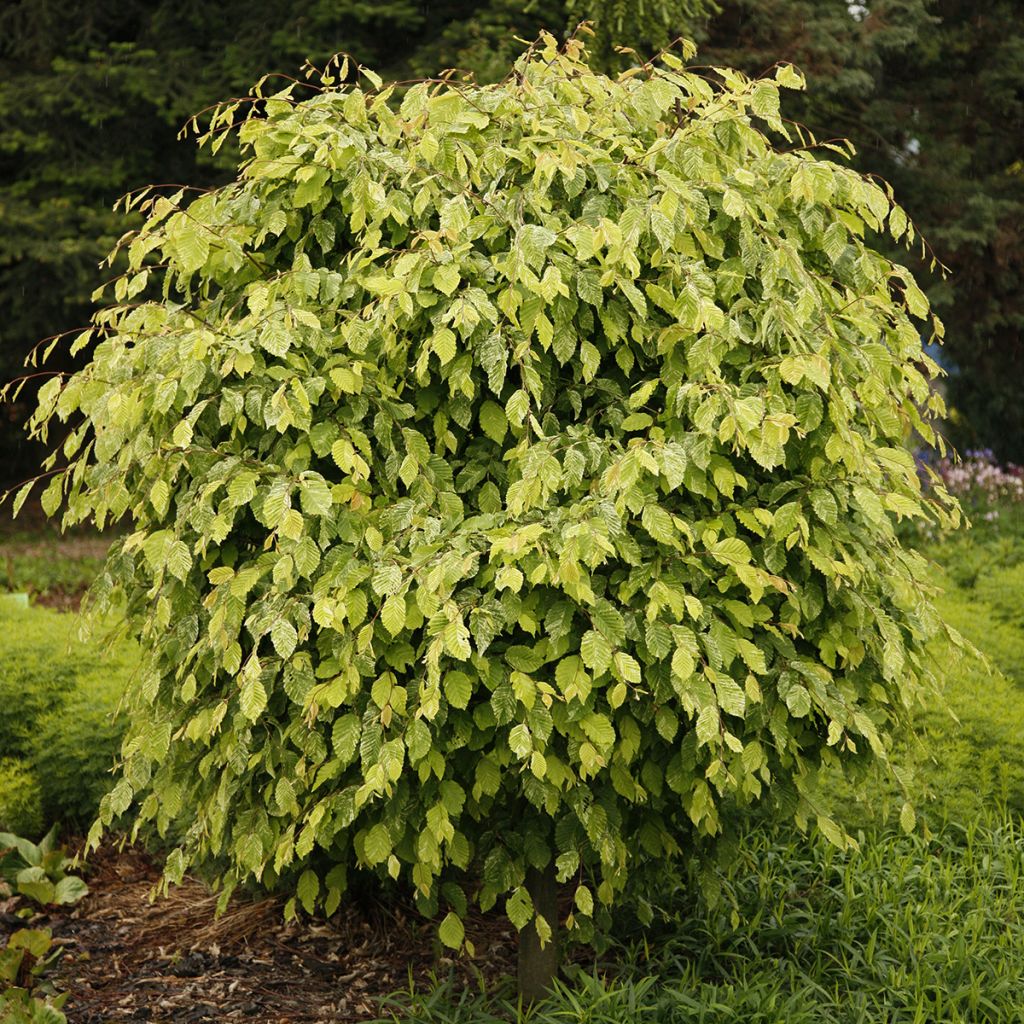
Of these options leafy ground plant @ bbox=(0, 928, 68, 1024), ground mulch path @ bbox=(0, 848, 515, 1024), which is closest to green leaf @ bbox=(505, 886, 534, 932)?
ground mulch path @ bbox=(0, 848, 515, 1024)

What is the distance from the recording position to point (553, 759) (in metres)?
2.79

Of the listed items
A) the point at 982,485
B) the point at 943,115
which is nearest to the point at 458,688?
the point at 982,485

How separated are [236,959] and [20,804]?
130cm

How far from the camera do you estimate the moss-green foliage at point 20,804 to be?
462cm

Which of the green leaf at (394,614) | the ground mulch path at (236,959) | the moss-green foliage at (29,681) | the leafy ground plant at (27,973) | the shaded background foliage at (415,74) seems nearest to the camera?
the green leaf at (394,614)

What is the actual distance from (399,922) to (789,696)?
1.84 metres

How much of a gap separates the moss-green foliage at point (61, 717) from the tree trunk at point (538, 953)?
1.82 meters

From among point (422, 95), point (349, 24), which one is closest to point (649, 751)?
point (422, 95)

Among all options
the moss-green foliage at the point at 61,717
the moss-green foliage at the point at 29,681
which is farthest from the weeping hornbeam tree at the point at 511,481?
the moss-green foliage at the point at 29,681

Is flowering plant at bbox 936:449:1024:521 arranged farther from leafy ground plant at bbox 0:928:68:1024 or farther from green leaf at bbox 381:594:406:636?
green leaf at bbox 381:594:406:636

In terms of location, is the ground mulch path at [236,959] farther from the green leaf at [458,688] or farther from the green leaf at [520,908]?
the green leaf at [458,688]

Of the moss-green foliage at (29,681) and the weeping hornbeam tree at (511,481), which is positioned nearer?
the weeping hornbeam tree at (511,481)

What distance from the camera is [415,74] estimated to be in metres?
9.24

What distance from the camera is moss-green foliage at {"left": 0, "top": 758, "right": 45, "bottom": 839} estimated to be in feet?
15.2
